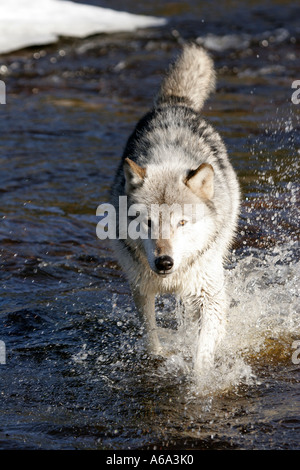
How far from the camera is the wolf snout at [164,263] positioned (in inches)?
173

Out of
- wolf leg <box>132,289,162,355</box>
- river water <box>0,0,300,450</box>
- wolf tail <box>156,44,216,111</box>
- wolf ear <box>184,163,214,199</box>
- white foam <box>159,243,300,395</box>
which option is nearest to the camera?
river water <box>0,0,300,450</box>

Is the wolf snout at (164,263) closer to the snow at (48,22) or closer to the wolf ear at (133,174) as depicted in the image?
the wolf ear at (133,174)

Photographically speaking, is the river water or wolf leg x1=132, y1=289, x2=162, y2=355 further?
wolf leg x1=132, y1=289, x2=162, y2=355

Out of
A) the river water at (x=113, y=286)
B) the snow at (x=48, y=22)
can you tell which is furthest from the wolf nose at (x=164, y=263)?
the snow at (x=48, y=22)

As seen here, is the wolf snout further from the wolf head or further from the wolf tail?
the wolf tail

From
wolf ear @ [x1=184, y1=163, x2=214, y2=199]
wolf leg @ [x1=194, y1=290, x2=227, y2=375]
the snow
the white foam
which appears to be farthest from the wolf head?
the snow

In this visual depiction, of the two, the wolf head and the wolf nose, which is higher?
the wolf head

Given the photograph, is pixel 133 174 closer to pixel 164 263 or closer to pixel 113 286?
pixel 164 263

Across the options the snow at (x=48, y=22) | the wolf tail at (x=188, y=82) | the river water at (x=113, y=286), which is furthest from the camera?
the snow at (x=48, y=22)

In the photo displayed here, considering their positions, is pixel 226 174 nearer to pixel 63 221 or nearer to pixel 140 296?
pixel 140 296

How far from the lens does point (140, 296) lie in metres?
5.29

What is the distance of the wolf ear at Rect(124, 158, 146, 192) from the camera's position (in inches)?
184

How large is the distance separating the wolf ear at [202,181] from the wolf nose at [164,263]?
0.62m

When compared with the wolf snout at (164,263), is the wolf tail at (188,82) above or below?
above
